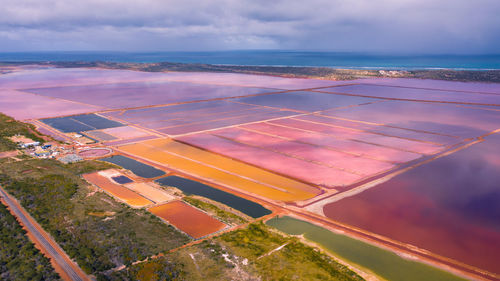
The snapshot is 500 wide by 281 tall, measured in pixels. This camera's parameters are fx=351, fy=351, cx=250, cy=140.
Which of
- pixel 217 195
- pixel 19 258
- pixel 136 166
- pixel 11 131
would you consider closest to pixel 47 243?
pixel 19 258

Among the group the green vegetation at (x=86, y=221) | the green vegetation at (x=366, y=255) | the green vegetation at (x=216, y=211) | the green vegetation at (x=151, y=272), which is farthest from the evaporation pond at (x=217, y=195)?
the green vegetation at (x=151, y=272)

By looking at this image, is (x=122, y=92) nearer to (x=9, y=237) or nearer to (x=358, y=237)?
(x=9, y=237)

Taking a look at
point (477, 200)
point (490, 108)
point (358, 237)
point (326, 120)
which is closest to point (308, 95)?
point (326, 120)

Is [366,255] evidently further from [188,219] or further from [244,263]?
[188,219]

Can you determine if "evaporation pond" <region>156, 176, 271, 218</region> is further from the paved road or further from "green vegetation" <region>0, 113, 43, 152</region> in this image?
"green vegetation" <region>0, 113, 43, 152</region>

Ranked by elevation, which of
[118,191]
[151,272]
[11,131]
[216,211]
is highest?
[11,131]

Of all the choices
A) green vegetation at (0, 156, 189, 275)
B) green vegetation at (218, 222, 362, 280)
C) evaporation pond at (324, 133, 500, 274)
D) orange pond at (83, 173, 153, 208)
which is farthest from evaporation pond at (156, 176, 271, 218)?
evaporation pond at (324, 133, 500, 274)

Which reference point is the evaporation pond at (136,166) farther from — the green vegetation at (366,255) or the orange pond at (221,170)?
the green vegetation at (366,255)
